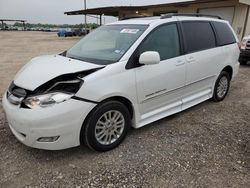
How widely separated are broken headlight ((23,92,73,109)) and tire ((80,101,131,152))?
0.40m

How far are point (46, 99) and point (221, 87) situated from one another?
12.2 feet

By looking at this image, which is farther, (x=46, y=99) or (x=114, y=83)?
(x=114, y=83)

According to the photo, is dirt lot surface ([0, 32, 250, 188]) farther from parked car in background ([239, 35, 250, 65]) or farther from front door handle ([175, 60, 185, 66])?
parked car in background ([239, 35, 250, 65])

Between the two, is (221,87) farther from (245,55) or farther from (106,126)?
(245,55)

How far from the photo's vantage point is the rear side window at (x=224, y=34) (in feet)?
14.7

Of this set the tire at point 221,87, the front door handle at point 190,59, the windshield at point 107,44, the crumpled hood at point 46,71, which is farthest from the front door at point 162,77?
the tire at point 221,87

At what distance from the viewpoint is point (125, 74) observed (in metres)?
2.96

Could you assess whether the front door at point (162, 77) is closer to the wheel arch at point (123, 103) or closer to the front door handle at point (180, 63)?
the front door handle at point (180, 63)

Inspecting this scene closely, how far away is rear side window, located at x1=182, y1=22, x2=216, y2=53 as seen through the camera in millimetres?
3824

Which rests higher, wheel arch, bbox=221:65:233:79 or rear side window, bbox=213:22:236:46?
rear side window, bbox=213:22:236:46

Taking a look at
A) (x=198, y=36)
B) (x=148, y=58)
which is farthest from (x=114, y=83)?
(x=198, y=36)

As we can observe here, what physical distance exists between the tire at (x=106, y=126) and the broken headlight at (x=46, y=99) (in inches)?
15.6

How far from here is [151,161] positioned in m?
2.85

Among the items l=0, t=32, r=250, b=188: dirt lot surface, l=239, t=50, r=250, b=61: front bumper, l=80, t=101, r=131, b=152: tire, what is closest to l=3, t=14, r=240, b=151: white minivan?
l=80, t=101, r=131, b=152: tire
